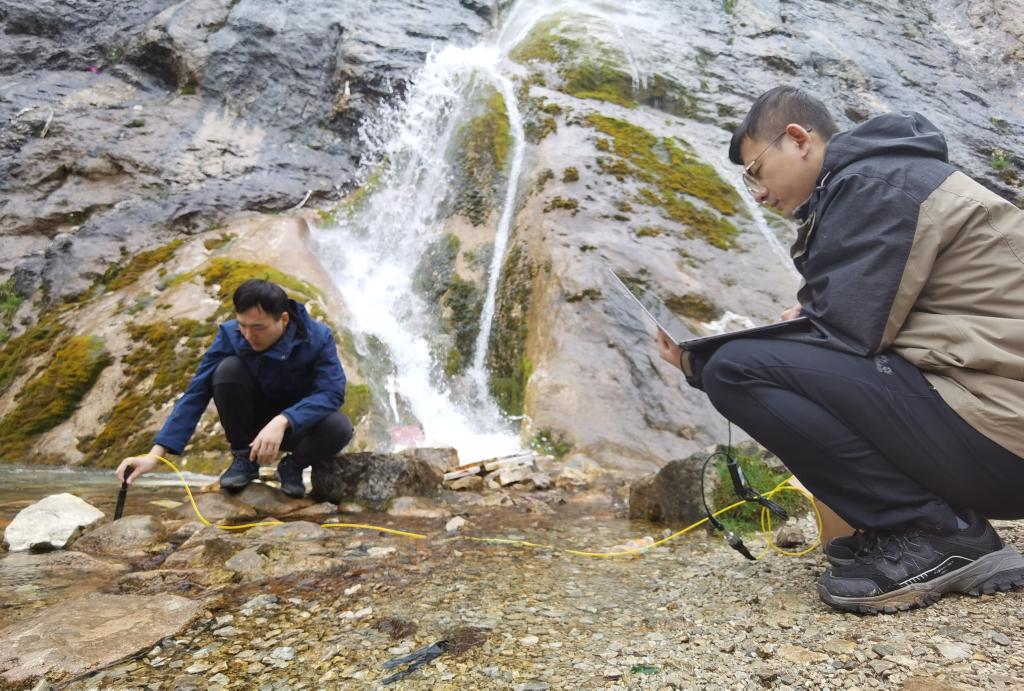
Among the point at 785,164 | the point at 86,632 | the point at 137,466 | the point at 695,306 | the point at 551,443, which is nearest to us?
the point at 86,632

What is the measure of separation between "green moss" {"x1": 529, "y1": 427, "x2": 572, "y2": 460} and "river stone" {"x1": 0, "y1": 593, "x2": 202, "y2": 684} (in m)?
3.91

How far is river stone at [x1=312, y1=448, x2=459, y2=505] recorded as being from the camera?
169 inches

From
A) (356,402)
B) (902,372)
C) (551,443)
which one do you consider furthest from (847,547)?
(356,402)

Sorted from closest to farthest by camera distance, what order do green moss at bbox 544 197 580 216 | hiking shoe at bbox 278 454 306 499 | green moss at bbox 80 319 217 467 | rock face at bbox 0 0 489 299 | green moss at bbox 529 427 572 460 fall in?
hiking shoe at bbox 278 454 306 499 → green moss at bbox 529 427 572 460 → green moss at bbox 80 319 217 467 → green moss at bbox 544 197 580 216 → rock face at bbox 0 0 489 299

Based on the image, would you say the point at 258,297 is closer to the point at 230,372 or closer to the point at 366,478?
the point at 230,372

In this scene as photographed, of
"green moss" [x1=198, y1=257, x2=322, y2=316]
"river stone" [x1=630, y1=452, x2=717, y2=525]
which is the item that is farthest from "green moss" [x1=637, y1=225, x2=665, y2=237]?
"river stone" [x1=630, y1=452, x2=717, y2=525]

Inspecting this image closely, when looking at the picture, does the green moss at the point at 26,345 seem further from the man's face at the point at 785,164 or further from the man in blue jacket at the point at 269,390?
the man's face at the point at 785,164

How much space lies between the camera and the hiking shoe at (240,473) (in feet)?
13.5

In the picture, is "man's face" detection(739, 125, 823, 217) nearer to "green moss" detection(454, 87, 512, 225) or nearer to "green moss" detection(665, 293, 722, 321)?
"green moss" detection(665, 293, 722, 321)

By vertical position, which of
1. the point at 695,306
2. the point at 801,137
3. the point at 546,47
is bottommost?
the point at 695,306

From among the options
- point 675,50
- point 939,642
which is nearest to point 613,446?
point 939,642

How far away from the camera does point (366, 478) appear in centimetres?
433

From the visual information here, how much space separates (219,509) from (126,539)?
0.65 meters

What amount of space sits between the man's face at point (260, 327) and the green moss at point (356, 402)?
7.58 feet
